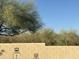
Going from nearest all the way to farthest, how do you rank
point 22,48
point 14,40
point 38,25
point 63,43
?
point 22,48, point 14,40, point 63,43, point 38,25

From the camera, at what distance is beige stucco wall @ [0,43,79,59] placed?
64.4 feet

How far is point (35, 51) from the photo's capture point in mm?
19781

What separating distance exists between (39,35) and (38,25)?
3.83 m

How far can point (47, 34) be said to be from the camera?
82.7 ft

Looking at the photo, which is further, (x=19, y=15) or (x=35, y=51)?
(x=19, y=15)

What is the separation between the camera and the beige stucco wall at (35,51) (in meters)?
19.6

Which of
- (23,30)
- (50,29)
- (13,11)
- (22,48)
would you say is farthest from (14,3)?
Answer: (22,48)

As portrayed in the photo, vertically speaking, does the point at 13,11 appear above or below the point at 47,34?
above

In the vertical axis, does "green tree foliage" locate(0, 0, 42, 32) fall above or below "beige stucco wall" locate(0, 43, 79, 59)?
above

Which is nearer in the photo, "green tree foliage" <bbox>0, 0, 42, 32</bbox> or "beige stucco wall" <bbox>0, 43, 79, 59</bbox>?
"beige stucco wall" <bbox>0, 43, 79, 59</bbox>

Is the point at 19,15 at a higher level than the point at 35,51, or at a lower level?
higher

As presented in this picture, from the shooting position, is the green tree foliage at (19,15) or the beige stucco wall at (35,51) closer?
the beige stucco wall at (35,51)

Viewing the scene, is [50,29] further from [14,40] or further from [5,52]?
[5,52]

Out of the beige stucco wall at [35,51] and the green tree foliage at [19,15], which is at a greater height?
the green tree foliage at [19,15]
